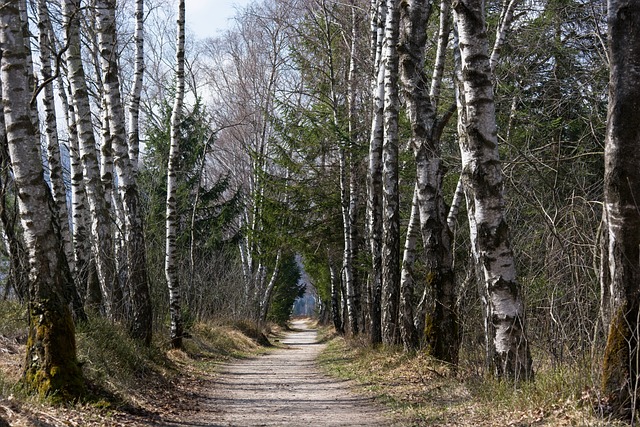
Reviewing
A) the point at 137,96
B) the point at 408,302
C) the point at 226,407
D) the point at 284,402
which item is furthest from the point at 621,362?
the point at 137,96

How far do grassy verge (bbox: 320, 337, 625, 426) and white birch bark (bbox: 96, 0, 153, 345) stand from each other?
161 inches

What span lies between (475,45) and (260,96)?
2318 cm

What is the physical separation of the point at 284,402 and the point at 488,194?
15.0 ft

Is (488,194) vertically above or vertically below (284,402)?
above

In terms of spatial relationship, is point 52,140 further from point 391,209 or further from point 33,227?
point 33,227

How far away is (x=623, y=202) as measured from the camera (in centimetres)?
548

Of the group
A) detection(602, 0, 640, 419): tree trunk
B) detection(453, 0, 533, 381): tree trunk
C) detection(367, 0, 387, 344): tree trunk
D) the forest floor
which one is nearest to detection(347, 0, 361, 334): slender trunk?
detection(367, 0, 387, 344): tree trunk

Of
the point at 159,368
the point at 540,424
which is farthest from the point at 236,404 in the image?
the point at 540,424

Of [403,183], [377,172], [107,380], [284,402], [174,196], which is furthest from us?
[403,183]

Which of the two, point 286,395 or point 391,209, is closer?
point 286,395

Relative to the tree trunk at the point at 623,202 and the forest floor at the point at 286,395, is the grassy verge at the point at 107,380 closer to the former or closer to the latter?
the forest floor at the point at 286,395

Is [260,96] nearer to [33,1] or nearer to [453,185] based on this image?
[453,185]

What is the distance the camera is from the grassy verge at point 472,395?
5723mm

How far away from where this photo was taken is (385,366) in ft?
41.2
